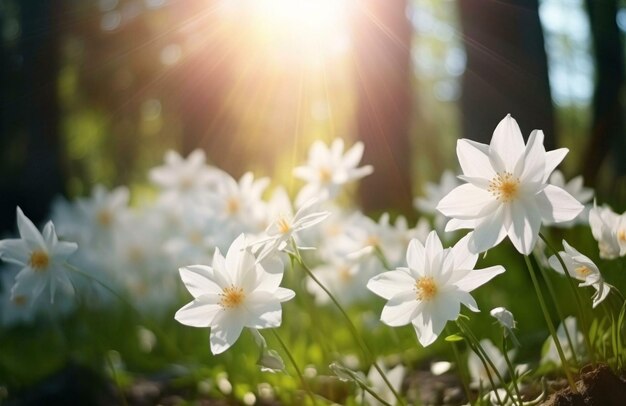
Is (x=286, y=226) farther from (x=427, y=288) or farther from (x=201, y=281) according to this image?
(x=427, y=288)

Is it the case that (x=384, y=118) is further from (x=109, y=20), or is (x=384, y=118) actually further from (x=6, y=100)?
(x=109, y=20)

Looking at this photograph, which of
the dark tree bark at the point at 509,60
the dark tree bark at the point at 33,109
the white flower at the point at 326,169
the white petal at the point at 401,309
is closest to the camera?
the white petal at the point at 401,309

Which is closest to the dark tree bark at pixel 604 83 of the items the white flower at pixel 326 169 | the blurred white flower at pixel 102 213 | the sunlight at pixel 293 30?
the white flower at pixel 326 169

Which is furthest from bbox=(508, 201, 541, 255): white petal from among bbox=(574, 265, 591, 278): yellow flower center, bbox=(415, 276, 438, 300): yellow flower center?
bbox=(574, 265, 591, 278): yellow flower center

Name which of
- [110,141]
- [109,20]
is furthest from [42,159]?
[110,141]

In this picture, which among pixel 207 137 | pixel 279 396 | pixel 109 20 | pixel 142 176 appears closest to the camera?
pixel 279 396

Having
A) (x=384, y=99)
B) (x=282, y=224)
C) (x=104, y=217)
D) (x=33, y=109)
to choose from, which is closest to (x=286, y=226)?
(x=282, y=224)

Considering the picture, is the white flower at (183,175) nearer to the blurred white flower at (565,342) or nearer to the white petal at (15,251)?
the white petal at (15,251)
